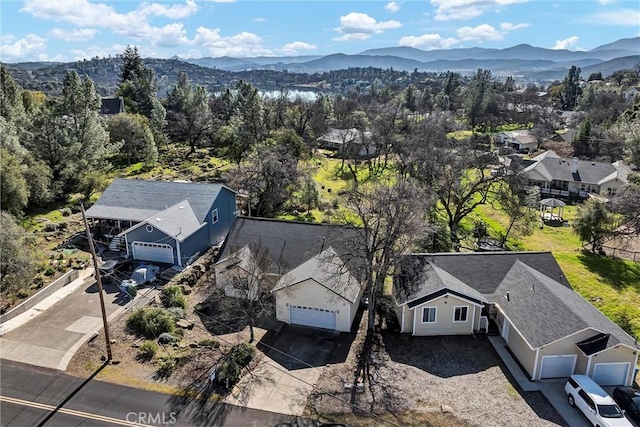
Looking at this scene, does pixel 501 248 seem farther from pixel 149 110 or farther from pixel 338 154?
pixel 149 110

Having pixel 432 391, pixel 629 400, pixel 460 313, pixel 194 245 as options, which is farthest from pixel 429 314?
pixel 194 245

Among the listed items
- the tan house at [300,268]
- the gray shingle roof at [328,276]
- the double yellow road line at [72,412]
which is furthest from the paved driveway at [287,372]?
the double yellow road line at [72,412]

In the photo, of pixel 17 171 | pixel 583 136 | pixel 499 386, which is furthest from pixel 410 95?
pixel 499 386

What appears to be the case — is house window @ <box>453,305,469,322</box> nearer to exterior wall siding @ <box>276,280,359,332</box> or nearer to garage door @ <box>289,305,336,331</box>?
exterior wall siding @ <box>276,280,359,332</box>

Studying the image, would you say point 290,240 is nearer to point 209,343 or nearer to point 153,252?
point 209,343

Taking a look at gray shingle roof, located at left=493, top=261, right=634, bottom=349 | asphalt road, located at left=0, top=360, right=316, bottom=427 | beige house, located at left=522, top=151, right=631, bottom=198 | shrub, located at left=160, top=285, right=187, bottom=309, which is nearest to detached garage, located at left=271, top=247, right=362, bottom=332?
shrub, located at left=160, top=285, right=187, bottom=309

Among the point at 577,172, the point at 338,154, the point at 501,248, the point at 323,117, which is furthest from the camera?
the point at 323,117

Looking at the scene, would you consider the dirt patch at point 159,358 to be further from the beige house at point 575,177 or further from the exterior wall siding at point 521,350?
the beige house at point 575,177

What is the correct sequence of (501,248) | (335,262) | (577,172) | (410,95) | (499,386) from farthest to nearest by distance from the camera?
(410,95) < (577,172) < (501,248) < (335,262) < (499,386)
